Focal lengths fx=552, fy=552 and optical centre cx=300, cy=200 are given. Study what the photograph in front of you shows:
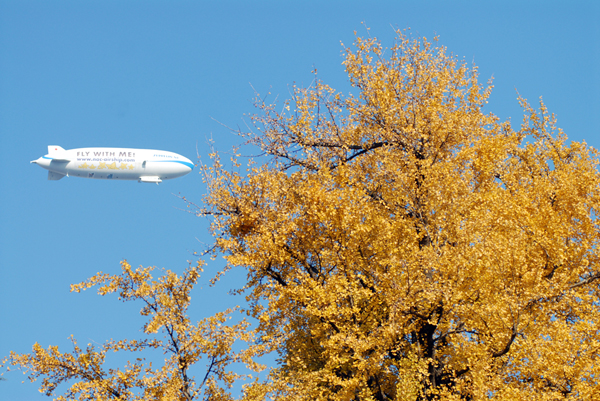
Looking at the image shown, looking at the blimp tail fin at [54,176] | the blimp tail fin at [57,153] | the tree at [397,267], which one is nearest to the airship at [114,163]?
the blimp tail fin at [57,153]

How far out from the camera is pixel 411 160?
20.2 m

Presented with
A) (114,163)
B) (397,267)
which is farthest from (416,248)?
(114,163)

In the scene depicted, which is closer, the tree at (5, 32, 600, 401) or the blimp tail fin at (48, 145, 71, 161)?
the tree at (5, 32, 600, 401)

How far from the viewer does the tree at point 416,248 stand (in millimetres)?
15586

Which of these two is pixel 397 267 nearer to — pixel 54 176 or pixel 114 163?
pixel 114 163

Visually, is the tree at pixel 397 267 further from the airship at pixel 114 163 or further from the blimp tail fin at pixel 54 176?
the blimp tail fin at pixel 54 176

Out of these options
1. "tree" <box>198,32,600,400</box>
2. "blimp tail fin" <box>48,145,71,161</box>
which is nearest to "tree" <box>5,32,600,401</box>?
"tree" <box>198,32,600,400</box>

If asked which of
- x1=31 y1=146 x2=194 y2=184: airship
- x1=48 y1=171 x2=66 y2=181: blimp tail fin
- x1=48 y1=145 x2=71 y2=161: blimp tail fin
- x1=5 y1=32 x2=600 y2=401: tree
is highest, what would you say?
x1=48 y1=145 x2=71 y2=161: blimp tail fin

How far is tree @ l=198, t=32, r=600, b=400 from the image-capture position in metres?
15.6

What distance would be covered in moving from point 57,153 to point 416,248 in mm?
55977

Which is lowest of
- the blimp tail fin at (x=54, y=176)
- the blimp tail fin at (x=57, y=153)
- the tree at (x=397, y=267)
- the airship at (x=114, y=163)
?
the tree at (x=397, y=267)

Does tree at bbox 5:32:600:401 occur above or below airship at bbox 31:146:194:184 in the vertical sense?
below

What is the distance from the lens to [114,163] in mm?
61125

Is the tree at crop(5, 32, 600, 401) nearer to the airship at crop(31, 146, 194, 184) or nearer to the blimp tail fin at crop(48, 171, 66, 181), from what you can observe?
the airship at crop(31, 146, 194, 184)
